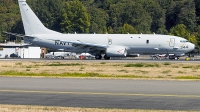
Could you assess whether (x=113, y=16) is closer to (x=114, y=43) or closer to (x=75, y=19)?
(x=75, y=19)

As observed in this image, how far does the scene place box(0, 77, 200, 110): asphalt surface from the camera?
18891mm

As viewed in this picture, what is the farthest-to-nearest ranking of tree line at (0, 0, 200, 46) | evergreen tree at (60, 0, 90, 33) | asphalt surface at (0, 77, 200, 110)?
evergreen tree at (60, 0, 90, 33)
tree line at (0, 0, 200, 46)
asphalt surface at (0, 77, 200, 110)

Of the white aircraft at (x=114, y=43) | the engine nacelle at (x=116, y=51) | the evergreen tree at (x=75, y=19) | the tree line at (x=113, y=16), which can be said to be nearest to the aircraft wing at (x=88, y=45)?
the white aircraft at (x=114, y=43)

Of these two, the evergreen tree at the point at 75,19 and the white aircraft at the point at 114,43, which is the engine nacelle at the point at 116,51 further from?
the evergreen tree at the point at 75,19

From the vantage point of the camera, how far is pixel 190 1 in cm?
14412

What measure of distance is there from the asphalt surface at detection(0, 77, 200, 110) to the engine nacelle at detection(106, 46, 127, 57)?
3581 cm

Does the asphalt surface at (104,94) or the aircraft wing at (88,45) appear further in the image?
the aircraft wing at (88,45)

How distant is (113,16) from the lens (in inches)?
5979

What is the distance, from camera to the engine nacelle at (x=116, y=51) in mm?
63156

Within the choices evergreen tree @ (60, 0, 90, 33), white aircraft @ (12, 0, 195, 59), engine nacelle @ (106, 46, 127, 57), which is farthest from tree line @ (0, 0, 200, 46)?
engine nacelle @ (106, 46, 127, 57)

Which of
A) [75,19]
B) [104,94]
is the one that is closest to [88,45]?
[104,94]

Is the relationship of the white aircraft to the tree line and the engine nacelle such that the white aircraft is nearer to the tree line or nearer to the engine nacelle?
the engine nacelle

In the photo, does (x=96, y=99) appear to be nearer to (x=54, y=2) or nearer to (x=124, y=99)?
(x=124, y=99)

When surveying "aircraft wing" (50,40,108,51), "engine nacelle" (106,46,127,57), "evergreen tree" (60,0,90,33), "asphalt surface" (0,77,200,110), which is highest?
→ "evergreen tree" (60,0,90,33)
